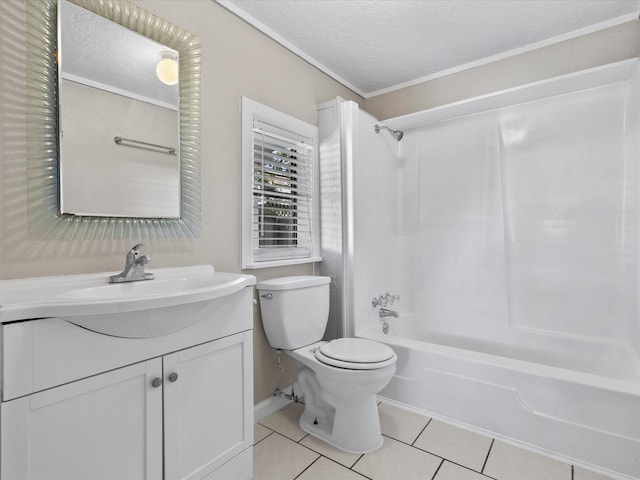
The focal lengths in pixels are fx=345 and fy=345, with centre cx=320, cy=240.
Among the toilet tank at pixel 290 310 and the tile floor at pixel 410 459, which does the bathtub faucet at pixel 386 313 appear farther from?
the tile floor at pixel 410 459

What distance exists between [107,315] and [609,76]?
2892 millimetres

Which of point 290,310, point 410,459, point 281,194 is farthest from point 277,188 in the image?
point 410,459

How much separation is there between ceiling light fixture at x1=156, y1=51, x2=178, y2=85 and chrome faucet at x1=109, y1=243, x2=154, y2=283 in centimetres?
81

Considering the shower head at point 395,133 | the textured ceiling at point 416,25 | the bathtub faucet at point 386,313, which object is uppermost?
the textured ceiling at point 416,25

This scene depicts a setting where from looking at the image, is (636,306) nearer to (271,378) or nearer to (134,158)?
(271,378)

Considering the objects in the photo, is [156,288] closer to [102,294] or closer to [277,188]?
[102,294]

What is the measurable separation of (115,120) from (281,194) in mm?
1010

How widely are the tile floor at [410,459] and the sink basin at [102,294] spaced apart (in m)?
0.94

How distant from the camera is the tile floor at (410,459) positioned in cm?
156

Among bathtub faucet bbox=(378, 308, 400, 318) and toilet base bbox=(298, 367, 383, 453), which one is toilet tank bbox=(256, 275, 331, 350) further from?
bathtub faucet bbox=(378, 308, 400, 318)

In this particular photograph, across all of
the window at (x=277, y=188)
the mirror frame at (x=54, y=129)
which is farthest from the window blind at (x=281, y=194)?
the mirror frame at (x=54, y=129)

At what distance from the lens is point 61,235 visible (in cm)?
130

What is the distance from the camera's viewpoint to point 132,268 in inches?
54.1

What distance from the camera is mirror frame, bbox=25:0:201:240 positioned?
124 cm
